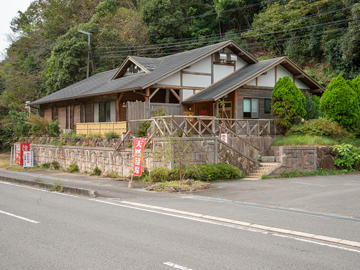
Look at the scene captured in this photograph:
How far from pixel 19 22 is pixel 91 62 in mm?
27191

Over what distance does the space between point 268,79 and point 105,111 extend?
12553 millimetres

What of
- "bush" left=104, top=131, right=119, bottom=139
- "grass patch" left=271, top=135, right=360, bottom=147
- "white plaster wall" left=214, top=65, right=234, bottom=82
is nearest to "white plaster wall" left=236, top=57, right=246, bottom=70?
"white plaster wall" left=214, top=65, right=234, bottom=82

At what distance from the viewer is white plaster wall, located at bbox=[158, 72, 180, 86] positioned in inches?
894

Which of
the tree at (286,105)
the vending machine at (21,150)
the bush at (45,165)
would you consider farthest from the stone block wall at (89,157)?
the tree at (286,105)

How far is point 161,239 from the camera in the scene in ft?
22.4

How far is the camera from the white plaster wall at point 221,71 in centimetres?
2522

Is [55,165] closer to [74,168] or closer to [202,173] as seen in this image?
[74,168]

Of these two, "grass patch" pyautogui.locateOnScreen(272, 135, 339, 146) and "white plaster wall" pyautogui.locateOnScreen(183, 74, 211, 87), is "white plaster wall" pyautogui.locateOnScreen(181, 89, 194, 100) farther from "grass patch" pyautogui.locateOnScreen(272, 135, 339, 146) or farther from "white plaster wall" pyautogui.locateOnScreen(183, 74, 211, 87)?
"grass patch" pyautogui.locateOnScreen(272, 135, 339, 146)

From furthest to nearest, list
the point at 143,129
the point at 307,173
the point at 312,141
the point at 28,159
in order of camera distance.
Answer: the point at 28,159 → the point at 312,141 → the point at 143,129 → the point at 307,173

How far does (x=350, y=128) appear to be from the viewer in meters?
20.7

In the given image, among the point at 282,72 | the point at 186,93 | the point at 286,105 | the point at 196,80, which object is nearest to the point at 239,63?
the point at 282,72

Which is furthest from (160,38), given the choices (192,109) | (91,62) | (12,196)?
(12,196)

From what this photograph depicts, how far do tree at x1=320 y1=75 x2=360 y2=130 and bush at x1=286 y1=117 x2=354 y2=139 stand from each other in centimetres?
45

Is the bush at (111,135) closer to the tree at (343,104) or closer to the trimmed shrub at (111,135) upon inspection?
the trimmed shrub at (111,135)
